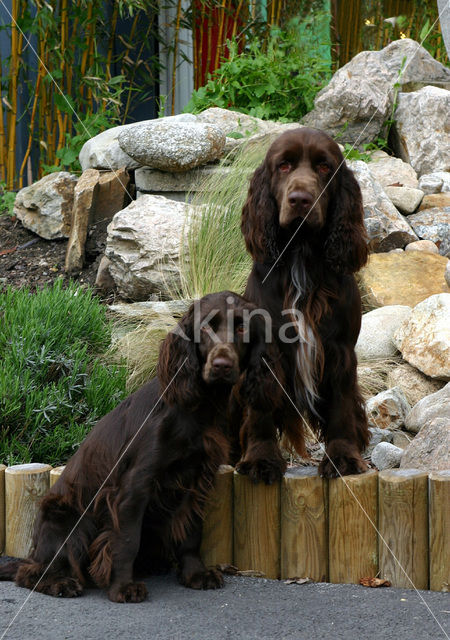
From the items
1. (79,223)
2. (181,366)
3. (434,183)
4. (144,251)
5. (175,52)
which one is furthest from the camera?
(175,52)

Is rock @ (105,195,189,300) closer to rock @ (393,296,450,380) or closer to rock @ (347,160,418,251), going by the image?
rock @ (347,160,418,251)

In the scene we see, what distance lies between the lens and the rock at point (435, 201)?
6559 mm

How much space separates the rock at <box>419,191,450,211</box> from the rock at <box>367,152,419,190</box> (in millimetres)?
240

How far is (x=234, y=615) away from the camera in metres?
2.67

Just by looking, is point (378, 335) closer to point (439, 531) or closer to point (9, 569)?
point (439, 531)

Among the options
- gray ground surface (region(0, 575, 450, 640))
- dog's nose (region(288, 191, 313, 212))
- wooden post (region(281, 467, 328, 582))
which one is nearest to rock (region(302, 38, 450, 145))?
dog's nose (region(288, 191, 313, 212))

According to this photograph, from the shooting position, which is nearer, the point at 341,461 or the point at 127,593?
the point at 127,593

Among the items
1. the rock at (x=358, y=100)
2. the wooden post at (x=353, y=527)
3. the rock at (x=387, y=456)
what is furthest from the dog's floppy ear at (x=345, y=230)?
the rock at (x=358, y=100)

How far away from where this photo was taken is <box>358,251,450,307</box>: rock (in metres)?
5.49

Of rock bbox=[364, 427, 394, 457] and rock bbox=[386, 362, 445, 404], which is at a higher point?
rock bbox=[386, 362, 445, 404]

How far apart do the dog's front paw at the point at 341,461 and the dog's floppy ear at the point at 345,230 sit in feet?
2.10

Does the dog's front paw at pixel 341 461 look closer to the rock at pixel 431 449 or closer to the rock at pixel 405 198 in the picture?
the rock at pixel 431 449

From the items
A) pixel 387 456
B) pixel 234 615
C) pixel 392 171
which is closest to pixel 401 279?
pixel 392 171

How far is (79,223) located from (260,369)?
3.48 m
